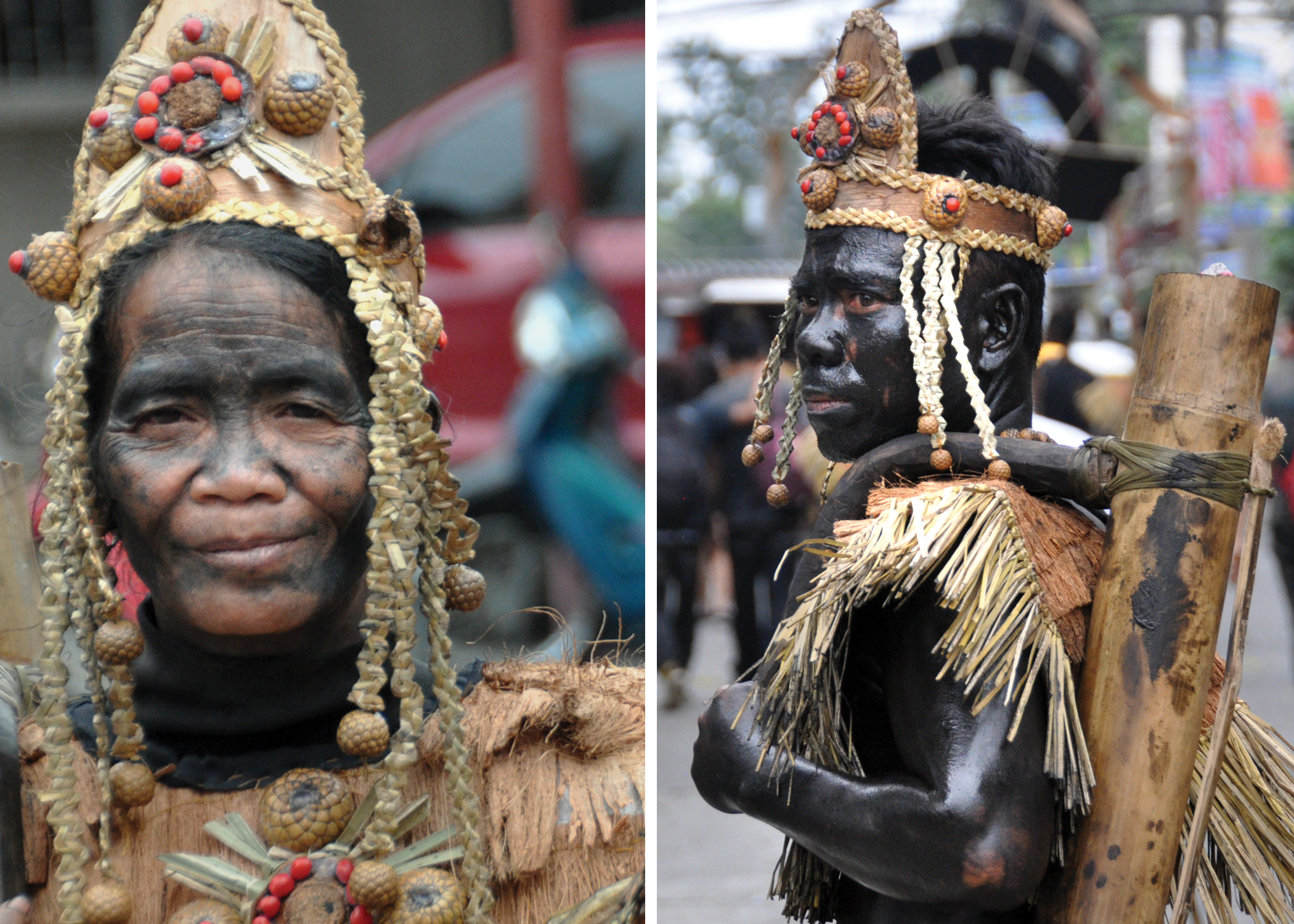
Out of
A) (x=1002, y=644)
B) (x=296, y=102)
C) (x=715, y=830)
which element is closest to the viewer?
(x=1002, y=644)

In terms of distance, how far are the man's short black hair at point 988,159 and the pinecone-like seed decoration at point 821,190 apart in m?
0.17

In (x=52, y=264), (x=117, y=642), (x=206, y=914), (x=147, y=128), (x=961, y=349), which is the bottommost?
(x=206, y=914)

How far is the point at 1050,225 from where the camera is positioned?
7.19 ft

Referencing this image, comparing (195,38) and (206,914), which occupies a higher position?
(195,38)

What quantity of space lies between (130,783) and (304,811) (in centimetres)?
29

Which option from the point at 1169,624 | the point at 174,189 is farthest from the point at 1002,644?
the point at 174,189

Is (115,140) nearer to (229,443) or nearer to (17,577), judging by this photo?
(229,443)

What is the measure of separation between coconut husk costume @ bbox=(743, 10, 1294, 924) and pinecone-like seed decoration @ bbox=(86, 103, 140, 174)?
3.71 ft

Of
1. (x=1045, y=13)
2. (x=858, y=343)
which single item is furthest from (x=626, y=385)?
(x=1045, y=13)

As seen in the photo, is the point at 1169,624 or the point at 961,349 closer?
the point at 1169,624

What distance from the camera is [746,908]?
473 centimetres

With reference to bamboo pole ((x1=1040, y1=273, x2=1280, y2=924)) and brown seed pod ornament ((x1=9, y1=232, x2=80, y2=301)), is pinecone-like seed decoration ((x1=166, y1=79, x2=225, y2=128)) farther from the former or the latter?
bamboo pole ((x1=1040, y1=273, x2=1280, y2=924))

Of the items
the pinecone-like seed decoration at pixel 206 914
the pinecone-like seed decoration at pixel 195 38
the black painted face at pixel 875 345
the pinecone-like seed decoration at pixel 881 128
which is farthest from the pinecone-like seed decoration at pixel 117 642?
the pinecone-like seed decoration at pixel 881 128

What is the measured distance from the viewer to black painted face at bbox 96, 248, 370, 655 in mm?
1862
